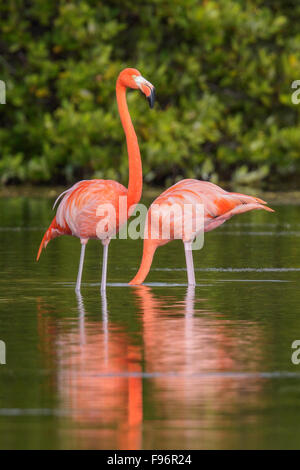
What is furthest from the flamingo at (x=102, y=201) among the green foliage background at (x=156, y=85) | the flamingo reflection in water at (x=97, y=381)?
the green foliage background at (x=156, y=85)

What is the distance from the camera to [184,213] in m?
11.0

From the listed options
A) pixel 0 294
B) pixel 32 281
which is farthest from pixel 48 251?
pixel 0 294

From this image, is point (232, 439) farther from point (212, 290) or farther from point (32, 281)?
point (32, 281)

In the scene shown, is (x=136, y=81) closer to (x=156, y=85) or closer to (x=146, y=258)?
(x=146, y=258)

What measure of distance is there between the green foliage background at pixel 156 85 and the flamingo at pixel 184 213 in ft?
53.7

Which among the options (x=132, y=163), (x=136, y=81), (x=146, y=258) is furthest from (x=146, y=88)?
(x=146, y=258)

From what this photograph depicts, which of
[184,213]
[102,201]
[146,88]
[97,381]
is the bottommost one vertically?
[97,381]

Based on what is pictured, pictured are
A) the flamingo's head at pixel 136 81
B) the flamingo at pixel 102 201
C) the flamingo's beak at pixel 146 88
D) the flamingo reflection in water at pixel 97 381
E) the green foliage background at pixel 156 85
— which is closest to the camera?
the flamingo reflection in water at pixel 97 381

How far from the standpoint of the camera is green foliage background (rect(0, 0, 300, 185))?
2806 centimetres

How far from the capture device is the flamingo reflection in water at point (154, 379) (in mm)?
5781

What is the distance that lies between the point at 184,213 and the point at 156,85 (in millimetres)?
18074

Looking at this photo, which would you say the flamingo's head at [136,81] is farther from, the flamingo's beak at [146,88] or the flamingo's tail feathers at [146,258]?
the flamingo's tail feathers at [146,258]

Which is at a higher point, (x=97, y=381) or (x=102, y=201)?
(x=102, y=201)

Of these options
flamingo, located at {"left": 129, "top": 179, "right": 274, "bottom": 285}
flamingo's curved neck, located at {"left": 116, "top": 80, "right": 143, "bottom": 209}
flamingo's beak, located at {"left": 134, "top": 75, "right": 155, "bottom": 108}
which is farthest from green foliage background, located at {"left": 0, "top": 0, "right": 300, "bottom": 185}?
flamingo, located at {"left": 129, "top": 179, "right": 274, "bottom": 285}
